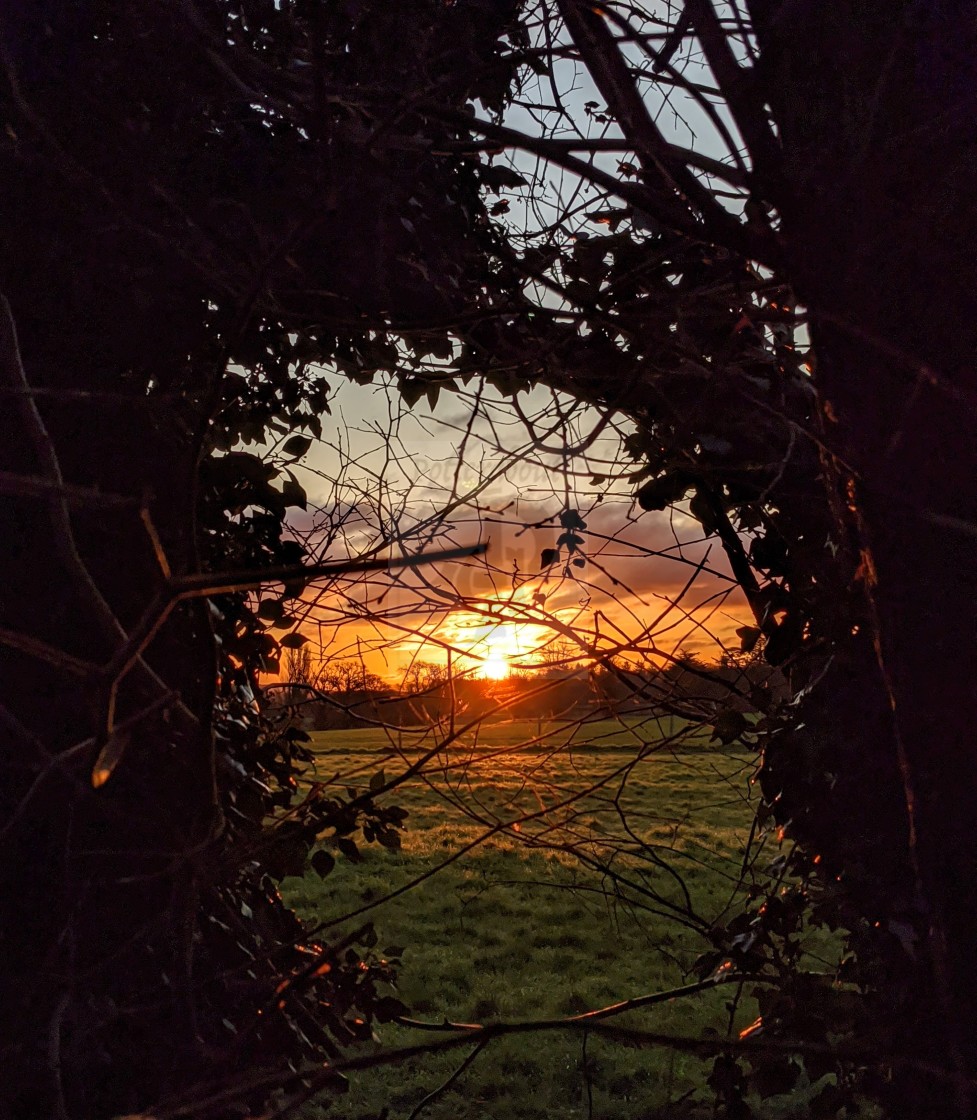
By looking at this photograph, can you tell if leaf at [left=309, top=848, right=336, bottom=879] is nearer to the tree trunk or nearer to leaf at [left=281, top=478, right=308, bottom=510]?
leaf at [left=281, top=478, right=308, bottom=510]

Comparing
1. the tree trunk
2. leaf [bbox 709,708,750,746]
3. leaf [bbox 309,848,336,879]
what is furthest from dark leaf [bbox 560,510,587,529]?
leaf [bbox 309,848,336,879]

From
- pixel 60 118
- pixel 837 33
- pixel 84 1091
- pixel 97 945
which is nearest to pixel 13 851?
pixel 97 945

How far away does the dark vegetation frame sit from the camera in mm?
1329

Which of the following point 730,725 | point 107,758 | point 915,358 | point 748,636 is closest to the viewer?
point 107,758

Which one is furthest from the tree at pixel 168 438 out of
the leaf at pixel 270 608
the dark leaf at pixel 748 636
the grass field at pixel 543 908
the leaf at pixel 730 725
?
the dark leaf at pixel 748 636

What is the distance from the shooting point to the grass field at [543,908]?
206cm

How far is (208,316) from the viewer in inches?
79.4

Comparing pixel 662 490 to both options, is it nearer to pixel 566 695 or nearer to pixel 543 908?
pixel 566 695

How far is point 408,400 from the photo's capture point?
217cm

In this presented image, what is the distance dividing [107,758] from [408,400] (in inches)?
56.9

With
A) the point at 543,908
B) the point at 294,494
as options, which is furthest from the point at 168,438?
the point at 543,908

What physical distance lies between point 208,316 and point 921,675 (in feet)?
5.78

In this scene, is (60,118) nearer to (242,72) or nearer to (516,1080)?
(242,72)

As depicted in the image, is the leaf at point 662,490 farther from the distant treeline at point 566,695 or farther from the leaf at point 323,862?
the leaf at point 323,862
